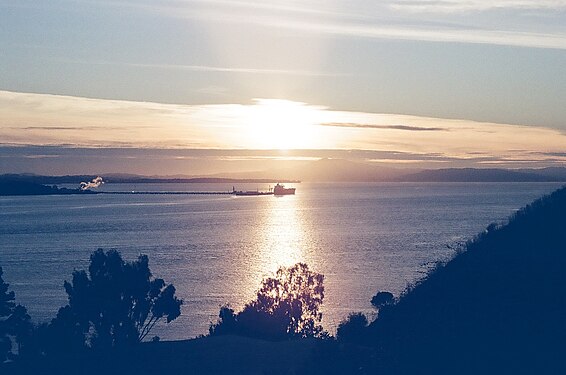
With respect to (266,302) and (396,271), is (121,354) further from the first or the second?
(396,271)

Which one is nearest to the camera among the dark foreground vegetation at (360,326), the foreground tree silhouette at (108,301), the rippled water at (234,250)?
the dark foreground vegetation at (360,326)

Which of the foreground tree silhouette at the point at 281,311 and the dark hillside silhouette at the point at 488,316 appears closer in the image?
the dark hillside silhouette at the point at 488,316

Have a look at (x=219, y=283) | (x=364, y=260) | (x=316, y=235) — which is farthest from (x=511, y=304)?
(x=316, y=235)

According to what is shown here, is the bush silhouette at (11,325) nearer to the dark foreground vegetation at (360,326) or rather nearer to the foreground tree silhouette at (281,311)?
the dark foreground vegetation at (360,326)

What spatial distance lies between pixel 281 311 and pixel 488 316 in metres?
11.3

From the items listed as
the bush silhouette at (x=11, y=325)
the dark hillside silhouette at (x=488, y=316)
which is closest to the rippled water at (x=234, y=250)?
the dark hillside silhouette at (x=488, y=316)

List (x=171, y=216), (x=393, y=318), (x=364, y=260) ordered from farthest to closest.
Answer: (x=171, y=216) → (x=364, y=260) → (x=393, y=318)

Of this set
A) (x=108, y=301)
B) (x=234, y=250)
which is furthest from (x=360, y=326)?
(x=234, y=250)

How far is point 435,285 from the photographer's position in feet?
103

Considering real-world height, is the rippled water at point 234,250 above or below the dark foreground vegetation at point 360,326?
above

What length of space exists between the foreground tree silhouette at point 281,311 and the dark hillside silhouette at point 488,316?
12.4 ft

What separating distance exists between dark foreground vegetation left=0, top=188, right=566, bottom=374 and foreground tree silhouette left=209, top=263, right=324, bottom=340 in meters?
0.06

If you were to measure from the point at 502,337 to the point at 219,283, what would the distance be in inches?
1837

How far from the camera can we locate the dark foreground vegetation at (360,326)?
2314cm
